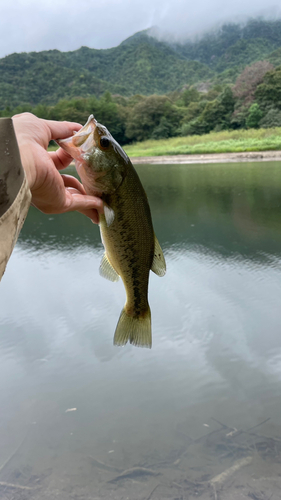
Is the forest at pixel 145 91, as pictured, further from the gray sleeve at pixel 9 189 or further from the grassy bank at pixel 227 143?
the gray sleeve at pixel 9 189

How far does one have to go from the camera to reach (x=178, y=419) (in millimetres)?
2340

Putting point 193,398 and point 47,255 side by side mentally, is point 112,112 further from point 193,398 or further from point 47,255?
point 193,398

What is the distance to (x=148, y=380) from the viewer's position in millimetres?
2725

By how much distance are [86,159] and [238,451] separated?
1.81 meters

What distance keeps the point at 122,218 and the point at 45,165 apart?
29 centimetres

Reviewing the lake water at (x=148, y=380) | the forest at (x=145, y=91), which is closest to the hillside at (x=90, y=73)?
the forest at (x=145, y=91)

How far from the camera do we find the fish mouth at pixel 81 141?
1068 mm

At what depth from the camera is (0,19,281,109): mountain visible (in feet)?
151

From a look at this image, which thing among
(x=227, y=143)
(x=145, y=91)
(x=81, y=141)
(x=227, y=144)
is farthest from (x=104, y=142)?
(x=145, y=91)

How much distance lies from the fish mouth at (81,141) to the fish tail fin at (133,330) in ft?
1.88

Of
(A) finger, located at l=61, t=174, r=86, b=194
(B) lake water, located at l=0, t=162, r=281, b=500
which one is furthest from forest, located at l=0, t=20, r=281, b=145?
(A) finger, located at l=61, t=174, r=86, b=194

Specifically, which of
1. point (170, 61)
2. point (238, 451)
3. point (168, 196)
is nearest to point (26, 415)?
point (238, 451)

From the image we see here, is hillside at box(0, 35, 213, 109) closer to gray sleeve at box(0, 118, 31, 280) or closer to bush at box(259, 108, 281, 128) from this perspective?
bush at box(259, 108, 281, 128)

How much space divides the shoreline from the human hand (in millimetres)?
17034
